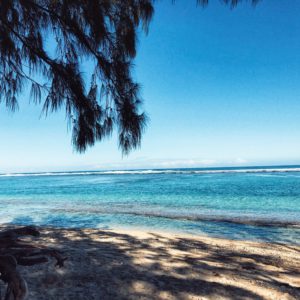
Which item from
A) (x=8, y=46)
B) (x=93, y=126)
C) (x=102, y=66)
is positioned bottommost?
Result: (x=93, y=126)

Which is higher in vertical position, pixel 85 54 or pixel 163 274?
pixel 85 54

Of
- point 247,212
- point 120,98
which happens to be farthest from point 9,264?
point 247,212

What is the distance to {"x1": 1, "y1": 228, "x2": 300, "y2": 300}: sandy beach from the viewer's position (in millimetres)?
2203

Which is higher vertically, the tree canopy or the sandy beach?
the tree canopy

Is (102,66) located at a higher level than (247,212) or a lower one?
higher

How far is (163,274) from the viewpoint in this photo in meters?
2.65

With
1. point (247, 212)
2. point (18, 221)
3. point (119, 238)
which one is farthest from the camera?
point (247, 212)

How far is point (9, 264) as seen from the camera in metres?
2.22

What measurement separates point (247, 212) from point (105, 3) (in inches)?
324

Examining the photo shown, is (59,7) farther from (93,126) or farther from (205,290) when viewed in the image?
(205,290)

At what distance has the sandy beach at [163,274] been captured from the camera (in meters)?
2.20

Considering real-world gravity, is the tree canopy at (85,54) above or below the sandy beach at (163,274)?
above

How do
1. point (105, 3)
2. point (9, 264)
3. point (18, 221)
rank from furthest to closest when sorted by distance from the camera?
point (18, 221) → point (105, 3) → point (9, 264)

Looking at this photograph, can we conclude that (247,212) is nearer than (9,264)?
No
